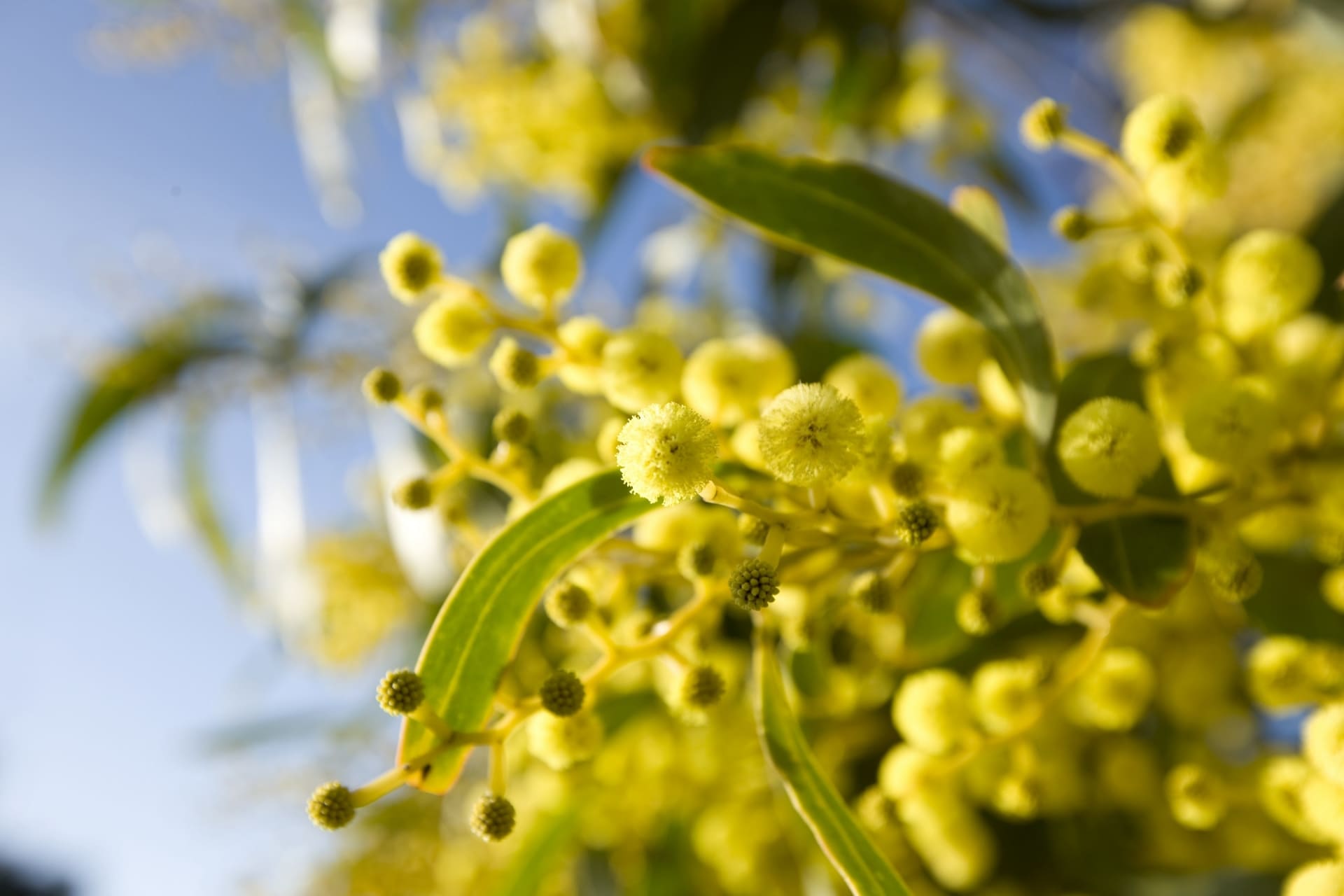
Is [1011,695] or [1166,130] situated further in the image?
[1011,695]

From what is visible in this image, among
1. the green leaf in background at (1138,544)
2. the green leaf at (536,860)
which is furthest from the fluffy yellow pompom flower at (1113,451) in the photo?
the green leaf at (536,860)

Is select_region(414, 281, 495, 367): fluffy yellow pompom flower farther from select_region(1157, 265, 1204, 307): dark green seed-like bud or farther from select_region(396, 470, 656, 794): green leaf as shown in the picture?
select_region(1157, 265, 1204, 307): dark green seed-like bud

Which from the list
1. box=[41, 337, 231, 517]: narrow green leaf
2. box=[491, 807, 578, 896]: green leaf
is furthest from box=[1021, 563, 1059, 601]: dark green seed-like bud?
box=[41, 337, 231, 517]: narrow green leaf

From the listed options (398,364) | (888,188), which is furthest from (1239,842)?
(398,364)

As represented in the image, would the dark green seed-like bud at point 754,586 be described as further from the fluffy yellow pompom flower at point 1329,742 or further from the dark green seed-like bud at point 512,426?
the fluffy yellow pompom flower at point 1329,742

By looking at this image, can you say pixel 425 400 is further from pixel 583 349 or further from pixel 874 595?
pixel 874 595

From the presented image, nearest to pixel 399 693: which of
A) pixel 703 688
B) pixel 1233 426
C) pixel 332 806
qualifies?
pixel 332 806
